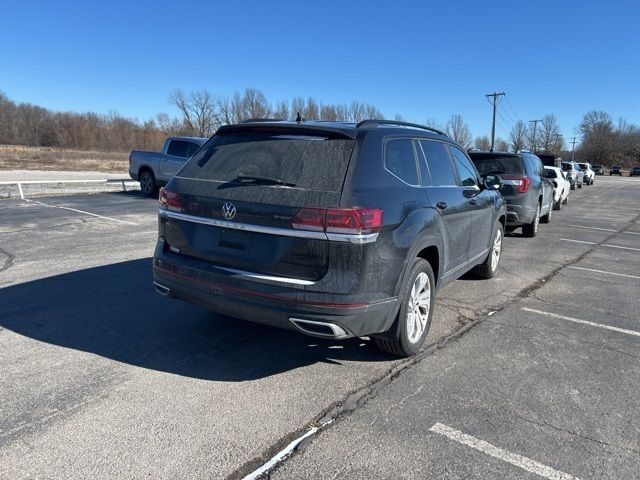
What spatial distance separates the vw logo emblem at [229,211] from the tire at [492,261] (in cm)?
414

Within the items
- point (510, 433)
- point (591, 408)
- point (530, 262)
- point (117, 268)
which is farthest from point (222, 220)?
point (530, 262)

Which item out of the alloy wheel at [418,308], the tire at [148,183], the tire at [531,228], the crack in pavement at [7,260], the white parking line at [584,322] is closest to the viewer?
the alloy wheel at [418,308]

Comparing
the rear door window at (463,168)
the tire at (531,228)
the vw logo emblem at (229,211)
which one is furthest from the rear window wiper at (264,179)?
the tire at (531,228)

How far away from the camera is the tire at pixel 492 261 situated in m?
6.69

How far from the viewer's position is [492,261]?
6.92 metres

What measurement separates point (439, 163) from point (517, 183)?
622 cm

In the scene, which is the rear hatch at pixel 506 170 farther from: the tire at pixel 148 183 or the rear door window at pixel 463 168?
the tire at pixel 148 183

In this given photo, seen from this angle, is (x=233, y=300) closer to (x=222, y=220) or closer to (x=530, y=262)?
(x=222, y=220)

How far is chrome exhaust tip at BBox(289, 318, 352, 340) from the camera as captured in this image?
329cm

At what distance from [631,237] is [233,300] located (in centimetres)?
1183

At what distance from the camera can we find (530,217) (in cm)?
1062

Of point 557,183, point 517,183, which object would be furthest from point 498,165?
point 557,183

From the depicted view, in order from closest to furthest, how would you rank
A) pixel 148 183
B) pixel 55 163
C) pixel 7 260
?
pixel 7 260 < pixel 148 183 < pixel 55 163

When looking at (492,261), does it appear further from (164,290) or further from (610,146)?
(610,146)
